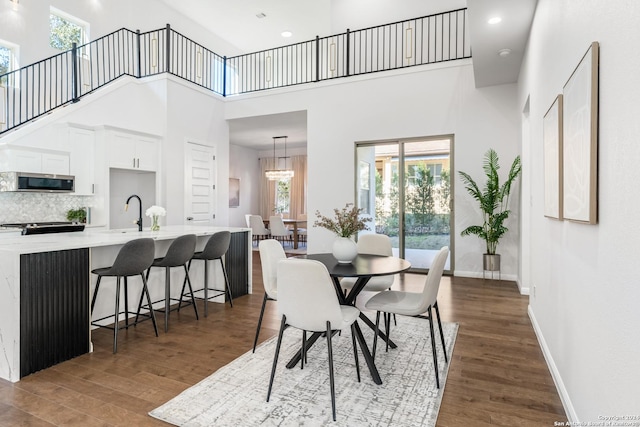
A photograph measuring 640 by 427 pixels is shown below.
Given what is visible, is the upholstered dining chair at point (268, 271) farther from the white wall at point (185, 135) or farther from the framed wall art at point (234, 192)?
the framed wall art at point (234, 192)

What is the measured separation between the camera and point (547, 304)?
2953mm

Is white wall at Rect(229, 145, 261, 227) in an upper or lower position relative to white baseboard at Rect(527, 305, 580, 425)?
upper

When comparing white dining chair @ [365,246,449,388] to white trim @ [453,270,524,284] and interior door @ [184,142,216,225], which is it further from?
interior door @ [184,142,216,225]

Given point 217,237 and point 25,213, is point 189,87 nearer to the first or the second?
point 25,213

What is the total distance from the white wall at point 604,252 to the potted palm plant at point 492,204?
3.02m

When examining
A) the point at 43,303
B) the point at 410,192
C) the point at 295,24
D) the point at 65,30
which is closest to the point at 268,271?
the point at 43,303

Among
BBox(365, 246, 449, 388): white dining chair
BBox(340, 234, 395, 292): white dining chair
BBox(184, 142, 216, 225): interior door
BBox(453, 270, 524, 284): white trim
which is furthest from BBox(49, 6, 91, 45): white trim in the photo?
BBox(453, 270, 524, 284): white trim

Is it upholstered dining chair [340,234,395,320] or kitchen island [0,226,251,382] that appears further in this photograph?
upholstered dining chair [340,234,395,320]

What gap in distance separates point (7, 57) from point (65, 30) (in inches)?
48.9

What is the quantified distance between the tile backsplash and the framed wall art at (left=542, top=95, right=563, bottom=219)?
6.34 m

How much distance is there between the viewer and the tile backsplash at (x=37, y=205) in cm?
536

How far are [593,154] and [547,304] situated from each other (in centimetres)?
171

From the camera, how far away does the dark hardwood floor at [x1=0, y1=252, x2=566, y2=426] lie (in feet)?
7.07

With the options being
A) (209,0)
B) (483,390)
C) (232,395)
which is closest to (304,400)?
(232,395)
